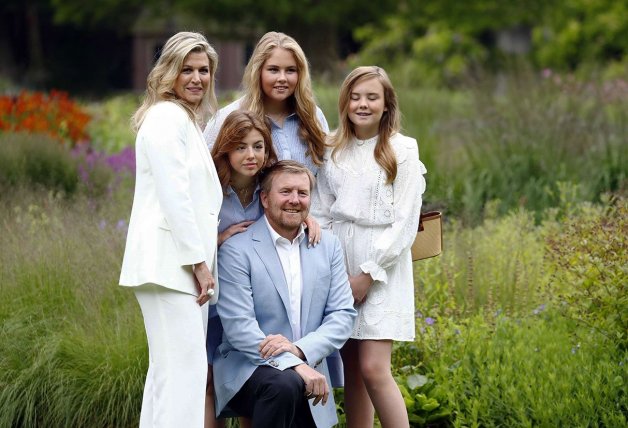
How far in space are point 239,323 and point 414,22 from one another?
18.9 m

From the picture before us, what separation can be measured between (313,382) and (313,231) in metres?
0.64

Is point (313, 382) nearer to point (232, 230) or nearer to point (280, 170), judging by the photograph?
point (232, 230)

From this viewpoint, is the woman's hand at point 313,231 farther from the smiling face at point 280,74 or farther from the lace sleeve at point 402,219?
the smiling face at point 280,74

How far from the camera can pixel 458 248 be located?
263 inches

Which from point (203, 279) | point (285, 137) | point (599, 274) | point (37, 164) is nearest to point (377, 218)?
point (285, 137)

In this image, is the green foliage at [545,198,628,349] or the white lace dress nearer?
the white lace dress

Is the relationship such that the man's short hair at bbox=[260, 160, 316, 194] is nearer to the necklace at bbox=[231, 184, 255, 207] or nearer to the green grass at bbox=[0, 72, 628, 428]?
the necklace at bbox=[231, 184, 255, 207]

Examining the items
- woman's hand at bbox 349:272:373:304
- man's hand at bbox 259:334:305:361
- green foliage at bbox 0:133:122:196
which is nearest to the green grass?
green foliage at bbox 0:133:122:196

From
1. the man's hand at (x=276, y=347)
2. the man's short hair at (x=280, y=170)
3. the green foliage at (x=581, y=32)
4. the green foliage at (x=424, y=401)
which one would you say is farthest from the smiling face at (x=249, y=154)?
the green foliage at (x=581, y=32)

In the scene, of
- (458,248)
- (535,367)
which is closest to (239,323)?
(535,367)

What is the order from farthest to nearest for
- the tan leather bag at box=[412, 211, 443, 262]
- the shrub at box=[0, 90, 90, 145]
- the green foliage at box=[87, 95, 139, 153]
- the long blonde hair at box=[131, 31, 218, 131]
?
the green foliage at box=[87, 95, 139, 153]
the shrub at box=[0, 90, 90, 145]
the tan leather bag at box=[412, 211, 443, 262]
the long blonde hair at box=[131, 31, 218, 131]

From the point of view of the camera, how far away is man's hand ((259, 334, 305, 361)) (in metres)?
4.13

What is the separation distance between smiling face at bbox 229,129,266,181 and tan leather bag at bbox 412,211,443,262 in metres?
0.88

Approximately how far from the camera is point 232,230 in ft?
14.4
